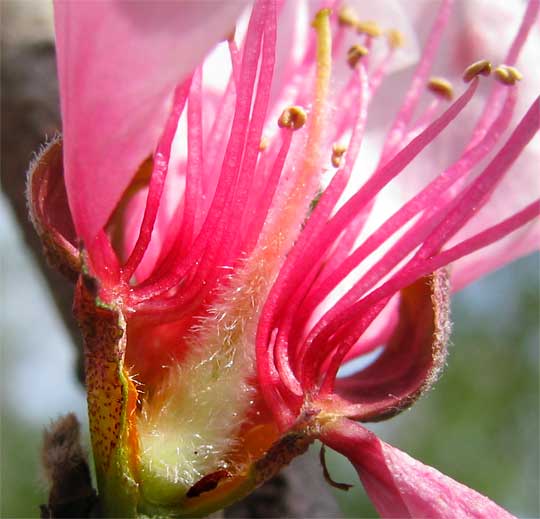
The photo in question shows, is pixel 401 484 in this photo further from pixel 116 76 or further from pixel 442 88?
pixel 442 88

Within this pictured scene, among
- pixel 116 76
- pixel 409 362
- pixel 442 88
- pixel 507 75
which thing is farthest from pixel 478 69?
pixel 116 76

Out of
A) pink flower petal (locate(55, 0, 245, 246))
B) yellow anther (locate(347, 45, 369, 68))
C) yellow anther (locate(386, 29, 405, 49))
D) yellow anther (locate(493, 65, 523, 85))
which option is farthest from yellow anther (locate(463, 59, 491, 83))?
pink flower petal (locate(55, 0, 245, 246))

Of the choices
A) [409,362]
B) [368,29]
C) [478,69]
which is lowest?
[409,362]

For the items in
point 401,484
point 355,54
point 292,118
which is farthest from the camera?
point 355,54

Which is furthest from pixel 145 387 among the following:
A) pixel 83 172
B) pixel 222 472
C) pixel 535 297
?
pixel 535 297

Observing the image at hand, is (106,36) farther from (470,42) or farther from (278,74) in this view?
(470,42)

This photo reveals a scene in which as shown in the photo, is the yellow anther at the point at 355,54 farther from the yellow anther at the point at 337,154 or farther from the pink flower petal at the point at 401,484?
the pink flower petal at the point at 401,484
